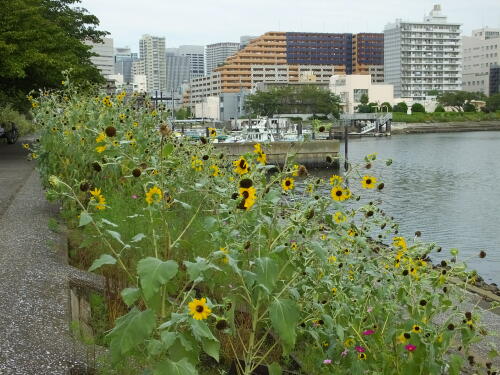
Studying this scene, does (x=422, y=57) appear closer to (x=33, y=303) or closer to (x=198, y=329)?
(x=33, y=303)

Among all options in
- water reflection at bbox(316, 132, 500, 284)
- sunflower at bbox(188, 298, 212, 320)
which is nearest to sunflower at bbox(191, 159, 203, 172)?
sunflower at bbox(188, 298, 212, 320)

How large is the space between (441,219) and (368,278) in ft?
53.6

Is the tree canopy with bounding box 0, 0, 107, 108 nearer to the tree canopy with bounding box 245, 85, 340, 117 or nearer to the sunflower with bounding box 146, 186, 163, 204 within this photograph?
the sunflower with bounding box 146, 186, 163, 204

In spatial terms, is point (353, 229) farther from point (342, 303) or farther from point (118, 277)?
point (118, 277)

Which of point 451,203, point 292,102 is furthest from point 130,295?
point 292,102

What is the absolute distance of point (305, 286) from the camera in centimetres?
318

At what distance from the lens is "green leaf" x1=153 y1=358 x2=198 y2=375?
231cm

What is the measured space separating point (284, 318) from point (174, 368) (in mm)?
490

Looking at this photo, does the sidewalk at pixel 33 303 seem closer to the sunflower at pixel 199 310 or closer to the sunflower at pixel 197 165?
the sunflower at pixel 199 310

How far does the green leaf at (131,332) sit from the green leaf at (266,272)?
440 mm

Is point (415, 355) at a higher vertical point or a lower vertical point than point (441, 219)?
higher

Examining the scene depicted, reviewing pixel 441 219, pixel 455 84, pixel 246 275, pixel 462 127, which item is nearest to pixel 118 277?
pixel 246 275

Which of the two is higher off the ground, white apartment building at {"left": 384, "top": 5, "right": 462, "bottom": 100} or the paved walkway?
white apartment building at {"left": 384, "top": 5, "right": 462, "bottom": 100}

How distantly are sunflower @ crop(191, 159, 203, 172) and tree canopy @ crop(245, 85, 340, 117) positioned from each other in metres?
101
